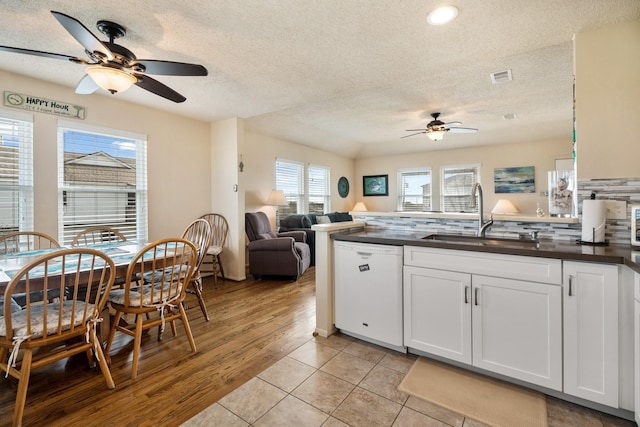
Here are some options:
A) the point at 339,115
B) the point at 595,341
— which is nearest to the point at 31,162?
the point at 339,115

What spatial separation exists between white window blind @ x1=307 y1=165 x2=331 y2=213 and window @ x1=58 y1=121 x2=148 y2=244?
11.4 ft

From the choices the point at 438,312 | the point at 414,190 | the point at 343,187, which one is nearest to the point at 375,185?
the point at 343,187

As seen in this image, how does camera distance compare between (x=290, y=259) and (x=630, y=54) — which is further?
(x=290, y=259)

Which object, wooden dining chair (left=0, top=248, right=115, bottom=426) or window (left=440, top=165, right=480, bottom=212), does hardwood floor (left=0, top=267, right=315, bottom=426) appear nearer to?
wooden dining chair (left=0, top=248, right=115, bottom=426)

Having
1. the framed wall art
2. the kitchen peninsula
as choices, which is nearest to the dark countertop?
the kitchen peninsula

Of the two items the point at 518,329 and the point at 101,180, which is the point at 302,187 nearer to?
the point at 101,180

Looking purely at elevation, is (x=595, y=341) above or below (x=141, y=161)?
below

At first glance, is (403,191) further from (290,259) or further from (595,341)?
(595,341)

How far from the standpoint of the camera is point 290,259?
4305 millimetres

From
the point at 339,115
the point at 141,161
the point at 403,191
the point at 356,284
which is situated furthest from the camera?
the point at 403,191

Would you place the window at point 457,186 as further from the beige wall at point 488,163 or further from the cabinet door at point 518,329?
the cabinet door at point 518,329

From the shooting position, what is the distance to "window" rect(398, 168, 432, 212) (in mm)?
7199

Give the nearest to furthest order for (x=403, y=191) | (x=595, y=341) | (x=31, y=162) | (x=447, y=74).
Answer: (x=595, y=341) → (x=31, y=162) → (x=447, y=74) → (x=403, y=191)

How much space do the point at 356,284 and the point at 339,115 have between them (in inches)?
132
